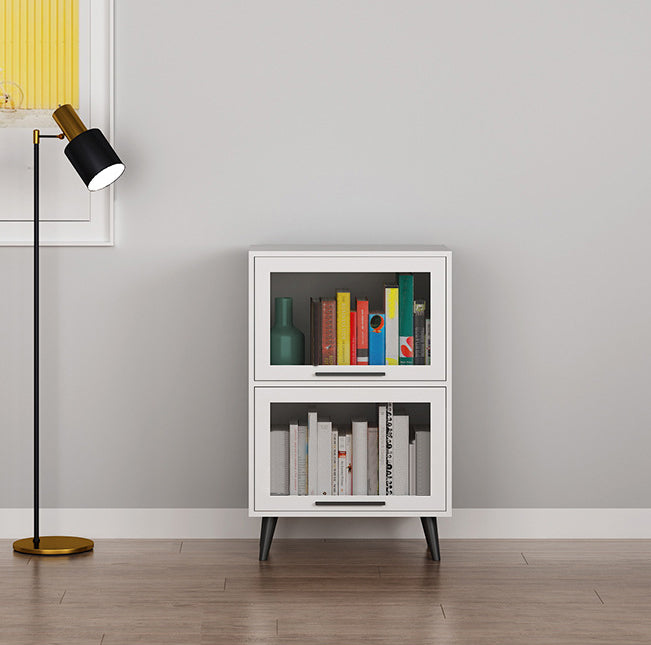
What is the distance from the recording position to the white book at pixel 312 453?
276 cm

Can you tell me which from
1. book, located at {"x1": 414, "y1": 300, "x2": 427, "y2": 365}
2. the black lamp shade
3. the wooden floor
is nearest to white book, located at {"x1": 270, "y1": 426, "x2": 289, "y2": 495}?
the wooden floor

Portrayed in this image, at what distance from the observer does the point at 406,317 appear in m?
2.77

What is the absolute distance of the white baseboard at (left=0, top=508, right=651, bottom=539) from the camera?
3.04 meters

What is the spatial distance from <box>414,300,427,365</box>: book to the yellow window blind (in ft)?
4.03

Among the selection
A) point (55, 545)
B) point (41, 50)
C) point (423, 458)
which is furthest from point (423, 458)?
point (41, 50)

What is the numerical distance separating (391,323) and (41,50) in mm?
1369

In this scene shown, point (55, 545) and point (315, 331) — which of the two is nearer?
point (315, 331)

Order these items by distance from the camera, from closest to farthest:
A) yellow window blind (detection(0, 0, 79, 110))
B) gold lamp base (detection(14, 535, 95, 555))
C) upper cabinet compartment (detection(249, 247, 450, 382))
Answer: upper cabinet compartment (detection(249, 247, 450, 382)) → gold lamp base (detection(14, 535, 95, 555)) → yellow window blind (detection(0, 0, 79, 110))

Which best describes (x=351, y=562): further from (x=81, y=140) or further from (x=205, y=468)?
(x=81, y=140)

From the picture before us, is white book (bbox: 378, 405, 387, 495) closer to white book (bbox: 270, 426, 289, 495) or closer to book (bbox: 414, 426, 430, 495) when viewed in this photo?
book (bbox: 414, 426, 430, 495)

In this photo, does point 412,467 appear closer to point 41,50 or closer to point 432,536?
point 432,536

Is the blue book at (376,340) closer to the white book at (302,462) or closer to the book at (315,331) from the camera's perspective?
the book at (315,331)

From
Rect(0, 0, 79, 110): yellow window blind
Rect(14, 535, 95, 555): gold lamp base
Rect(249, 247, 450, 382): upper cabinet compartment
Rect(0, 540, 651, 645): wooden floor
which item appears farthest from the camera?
Rect(0, 0, 79, 110): yellow window blind

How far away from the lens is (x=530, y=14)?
2998 millimetres
